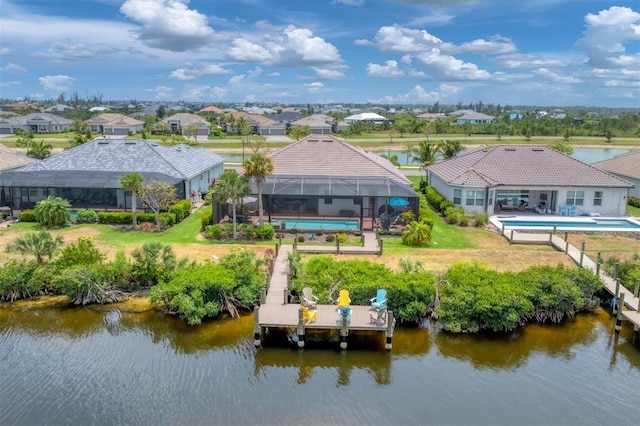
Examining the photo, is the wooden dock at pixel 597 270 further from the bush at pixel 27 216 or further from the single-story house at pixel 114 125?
the single-story house at pixel 114 125

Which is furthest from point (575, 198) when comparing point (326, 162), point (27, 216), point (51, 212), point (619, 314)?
point (27, 216)

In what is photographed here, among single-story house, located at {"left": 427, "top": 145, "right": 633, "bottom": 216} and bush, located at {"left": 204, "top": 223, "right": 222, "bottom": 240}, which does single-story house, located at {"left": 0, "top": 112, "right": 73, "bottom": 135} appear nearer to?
bush, located at {"left": 204, "top": 223, "right": 222, "bottom": 240}

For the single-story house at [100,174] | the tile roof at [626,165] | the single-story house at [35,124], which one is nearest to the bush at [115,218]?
the single-story house at [100,174]

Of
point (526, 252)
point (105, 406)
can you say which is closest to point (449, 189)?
point (526, 252)

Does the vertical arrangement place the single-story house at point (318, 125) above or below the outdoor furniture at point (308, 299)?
above

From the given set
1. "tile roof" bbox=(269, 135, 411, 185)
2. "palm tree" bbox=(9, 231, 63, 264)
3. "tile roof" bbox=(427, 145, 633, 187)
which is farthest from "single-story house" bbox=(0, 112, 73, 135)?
"palm tree" bbox=(9, 231, 63, 264)

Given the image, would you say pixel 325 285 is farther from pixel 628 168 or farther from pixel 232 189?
pixel 628 168
